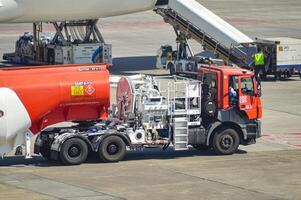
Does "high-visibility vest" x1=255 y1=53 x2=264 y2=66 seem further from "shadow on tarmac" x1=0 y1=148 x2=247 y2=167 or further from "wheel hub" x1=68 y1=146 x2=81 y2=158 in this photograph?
"wheel hub" x1=68 y1=146 x2=81 y2=158

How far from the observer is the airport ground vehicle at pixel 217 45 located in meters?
51.7

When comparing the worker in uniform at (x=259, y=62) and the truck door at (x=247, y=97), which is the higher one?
the worker in uniform at (x=259, y=62)

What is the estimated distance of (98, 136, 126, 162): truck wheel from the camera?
1245 inches

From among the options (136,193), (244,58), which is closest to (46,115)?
(136,193)

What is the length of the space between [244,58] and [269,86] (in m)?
4.17

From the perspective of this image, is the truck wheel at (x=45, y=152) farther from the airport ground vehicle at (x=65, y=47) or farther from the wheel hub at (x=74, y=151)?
the airport ground vehicle at (x=65, y=47)

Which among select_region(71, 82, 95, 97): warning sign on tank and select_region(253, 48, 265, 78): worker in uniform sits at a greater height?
select_region(253, 48, 265, 78): worker in uniform

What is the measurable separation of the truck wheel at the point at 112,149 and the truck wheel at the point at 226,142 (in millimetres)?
3032

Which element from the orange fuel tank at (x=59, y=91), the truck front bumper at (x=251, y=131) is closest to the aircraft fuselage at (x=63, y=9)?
the orange fuel tank at (x=59, y=91)

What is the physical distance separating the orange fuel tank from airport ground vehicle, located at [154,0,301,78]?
781 inches

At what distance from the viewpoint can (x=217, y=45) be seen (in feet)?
179

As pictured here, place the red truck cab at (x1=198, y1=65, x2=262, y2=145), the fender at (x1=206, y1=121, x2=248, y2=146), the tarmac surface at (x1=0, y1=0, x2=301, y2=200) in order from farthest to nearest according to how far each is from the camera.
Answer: the red truck cab at (x1=198, y1=65, x2=262, y2=145) < the fender at (x1=206, y1=121, x2=248, y2=146) < the tarmac surface at (x1=0, y1=0, x2=301, y2=200)

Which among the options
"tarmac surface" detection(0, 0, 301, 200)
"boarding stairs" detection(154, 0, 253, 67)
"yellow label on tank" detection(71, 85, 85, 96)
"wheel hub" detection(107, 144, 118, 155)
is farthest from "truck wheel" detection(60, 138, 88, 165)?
"boarding stairs" detection(154, 0, 253, 67)

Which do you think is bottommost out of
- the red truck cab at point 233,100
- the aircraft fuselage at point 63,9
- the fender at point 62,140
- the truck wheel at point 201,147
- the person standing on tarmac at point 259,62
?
the truck wheel at point 201,147
